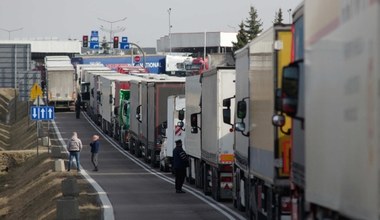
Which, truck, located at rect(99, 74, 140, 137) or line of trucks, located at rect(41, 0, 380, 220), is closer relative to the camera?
line of trucks, located at rect(41, 0, 380, 220)

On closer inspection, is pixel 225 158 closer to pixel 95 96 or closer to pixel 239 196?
pixel 239 196

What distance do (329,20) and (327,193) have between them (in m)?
1.44

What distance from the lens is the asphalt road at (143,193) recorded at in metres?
27.3

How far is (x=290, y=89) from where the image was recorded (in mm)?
12648

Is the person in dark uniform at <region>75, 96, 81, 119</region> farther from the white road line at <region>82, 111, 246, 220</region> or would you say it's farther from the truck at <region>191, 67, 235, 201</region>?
the truck at <region>191, 67, 235, 201</region>

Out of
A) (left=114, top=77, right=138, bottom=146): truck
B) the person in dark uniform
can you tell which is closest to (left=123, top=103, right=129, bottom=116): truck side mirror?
(left=114, top=77, right=138, bottom=146): truck

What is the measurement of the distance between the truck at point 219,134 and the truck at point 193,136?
2.83 m

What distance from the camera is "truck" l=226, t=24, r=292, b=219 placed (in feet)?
58.9

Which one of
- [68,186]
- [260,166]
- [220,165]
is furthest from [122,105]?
[260,166]

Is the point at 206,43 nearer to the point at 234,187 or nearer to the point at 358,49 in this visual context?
the point at 234,187

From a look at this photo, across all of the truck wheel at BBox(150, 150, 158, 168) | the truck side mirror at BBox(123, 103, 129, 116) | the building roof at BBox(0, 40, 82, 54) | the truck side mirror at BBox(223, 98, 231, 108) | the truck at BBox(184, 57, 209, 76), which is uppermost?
the building roof at BBox(0, 40, 82, 54)

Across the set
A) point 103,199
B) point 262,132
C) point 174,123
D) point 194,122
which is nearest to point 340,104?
point 262,132

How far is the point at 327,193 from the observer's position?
10.5 meters

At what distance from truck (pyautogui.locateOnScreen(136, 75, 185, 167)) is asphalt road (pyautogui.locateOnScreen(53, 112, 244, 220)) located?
2.94 ft
